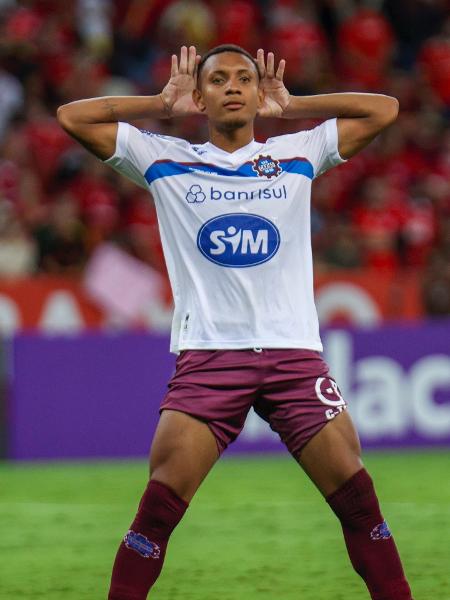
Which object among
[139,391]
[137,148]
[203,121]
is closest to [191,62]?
[137,148]

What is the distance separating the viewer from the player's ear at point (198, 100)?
5441 millimetres

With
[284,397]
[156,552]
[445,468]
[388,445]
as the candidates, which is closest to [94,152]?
[284,397]

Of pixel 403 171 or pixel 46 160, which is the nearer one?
pixel 46 160

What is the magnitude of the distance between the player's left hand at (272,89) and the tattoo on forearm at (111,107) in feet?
1.78

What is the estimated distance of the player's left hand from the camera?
17.9 ft

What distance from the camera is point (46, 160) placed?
47.0ft

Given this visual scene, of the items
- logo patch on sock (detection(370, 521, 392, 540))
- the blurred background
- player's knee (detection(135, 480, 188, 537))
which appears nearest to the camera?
player's knee (detection(135, 480, 188, 537))

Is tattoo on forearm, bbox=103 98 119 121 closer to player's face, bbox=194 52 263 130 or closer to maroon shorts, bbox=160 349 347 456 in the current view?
player's face, bbox=194 52 263 130

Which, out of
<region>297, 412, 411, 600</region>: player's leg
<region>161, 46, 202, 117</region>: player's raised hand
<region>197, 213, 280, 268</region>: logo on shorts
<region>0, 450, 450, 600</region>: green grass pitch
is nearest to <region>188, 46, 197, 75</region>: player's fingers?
<region>161, 46, 202, 117</region>: player's raised hand

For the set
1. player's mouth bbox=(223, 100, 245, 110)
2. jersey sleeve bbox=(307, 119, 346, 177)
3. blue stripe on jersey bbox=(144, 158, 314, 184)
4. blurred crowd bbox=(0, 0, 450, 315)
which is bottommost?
blue stripe on jersey bbox=(144, 158, 314, 184)

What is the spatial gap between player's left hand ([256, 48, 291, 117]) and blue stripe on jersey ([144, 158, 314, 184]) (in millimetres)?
230

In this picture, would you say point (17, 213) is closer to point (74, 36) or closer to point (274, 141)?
point (74, 36)

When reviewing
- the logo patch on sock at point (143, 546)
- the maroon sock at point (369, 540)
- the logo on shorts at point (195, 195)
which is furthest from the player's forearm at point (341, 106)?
the logo patch on sock at point (143, 546)

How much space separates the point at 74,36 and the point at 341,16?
339cm
